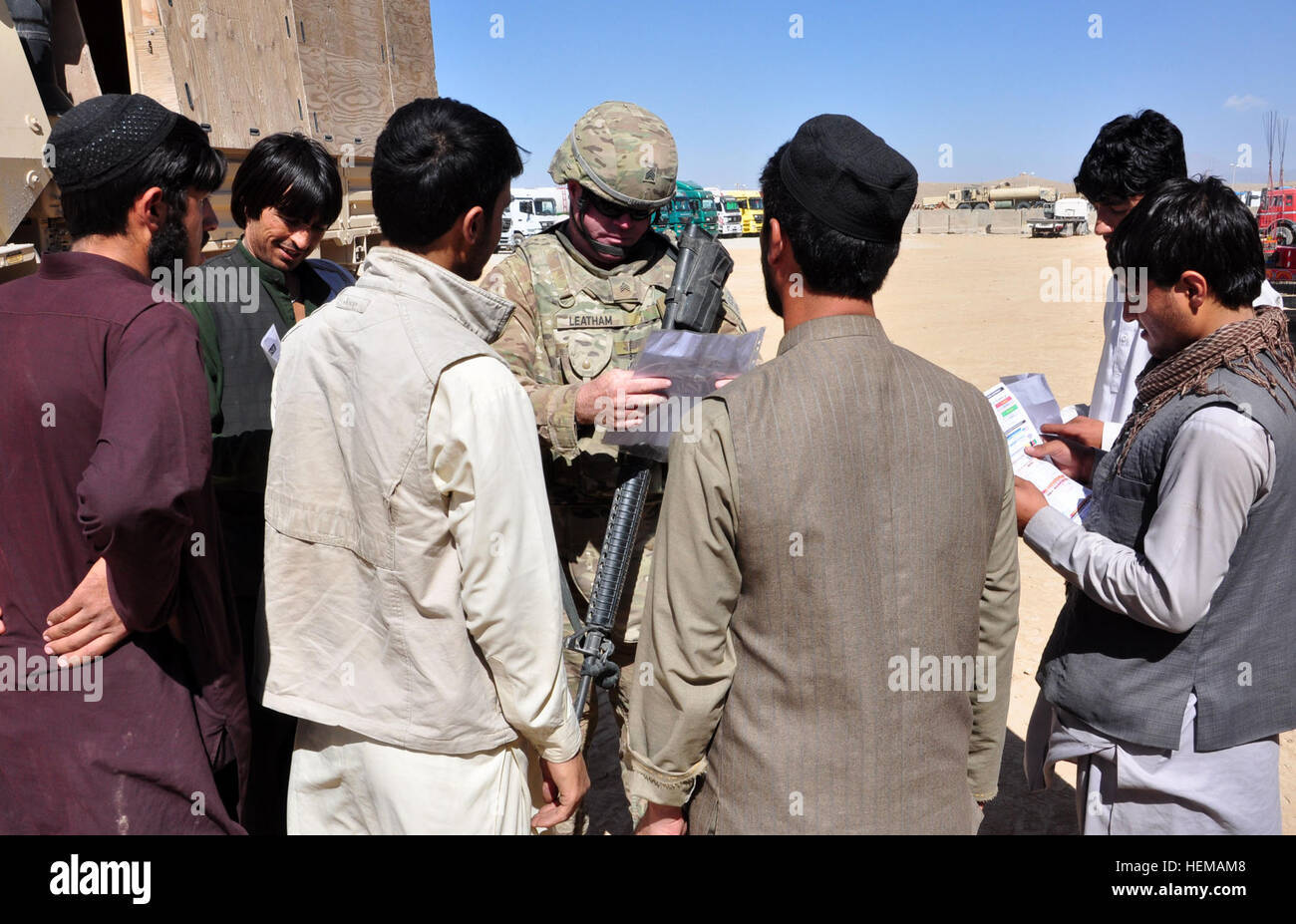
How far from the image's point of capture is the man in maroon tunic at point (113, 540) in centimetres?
168

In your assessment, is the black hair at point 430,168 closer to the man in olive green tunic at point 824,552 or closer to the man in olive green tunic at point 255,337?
the man in olive green tunic at point 824,552

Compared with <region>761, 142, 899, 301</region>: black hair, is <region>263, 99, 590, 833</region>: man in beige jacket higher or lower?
lower

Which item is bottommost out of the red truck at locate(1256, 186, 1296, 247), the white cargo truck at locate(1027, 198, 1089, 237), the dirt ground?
the dirt ground

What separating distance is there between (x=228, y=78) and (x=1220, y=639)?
4.59 metres

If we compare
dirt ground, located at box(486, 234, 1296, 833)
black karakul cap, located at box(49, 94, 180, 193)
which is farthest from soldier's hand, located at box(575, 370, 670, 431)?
dirt ground, located at box(486, 234, 1296, 833)

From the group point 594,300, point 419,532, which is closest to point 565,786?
point 419,532

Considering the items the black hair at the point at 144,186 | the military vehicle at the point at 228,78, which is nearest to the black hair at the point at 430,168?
the black hair at the point at 144,186

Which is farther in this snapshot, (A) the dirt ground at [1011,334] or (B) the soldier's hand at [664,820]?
(A) the dirt ground at [1011,334]

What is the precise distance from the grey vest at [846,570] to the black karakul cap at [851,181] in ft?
0.52

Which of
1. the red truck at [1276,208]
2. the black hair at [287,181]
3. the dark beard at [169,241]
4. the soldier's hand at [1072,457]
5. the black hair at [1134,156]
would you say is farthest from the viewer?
the red truck at [1276,208]

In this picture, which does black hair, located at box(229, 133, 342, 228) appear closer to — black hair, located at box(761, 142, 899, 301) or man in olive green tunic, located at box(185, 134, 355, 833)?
man in olive green tunic, located at box(185, 134, 355, 833)

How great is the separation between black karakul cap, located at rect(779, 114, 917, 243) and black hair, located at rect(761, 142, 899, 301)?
1 cm

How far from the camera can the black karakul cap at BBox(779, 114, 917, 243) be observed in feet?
4.79

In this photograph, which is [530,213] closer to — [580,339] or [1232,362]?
[580,339]
